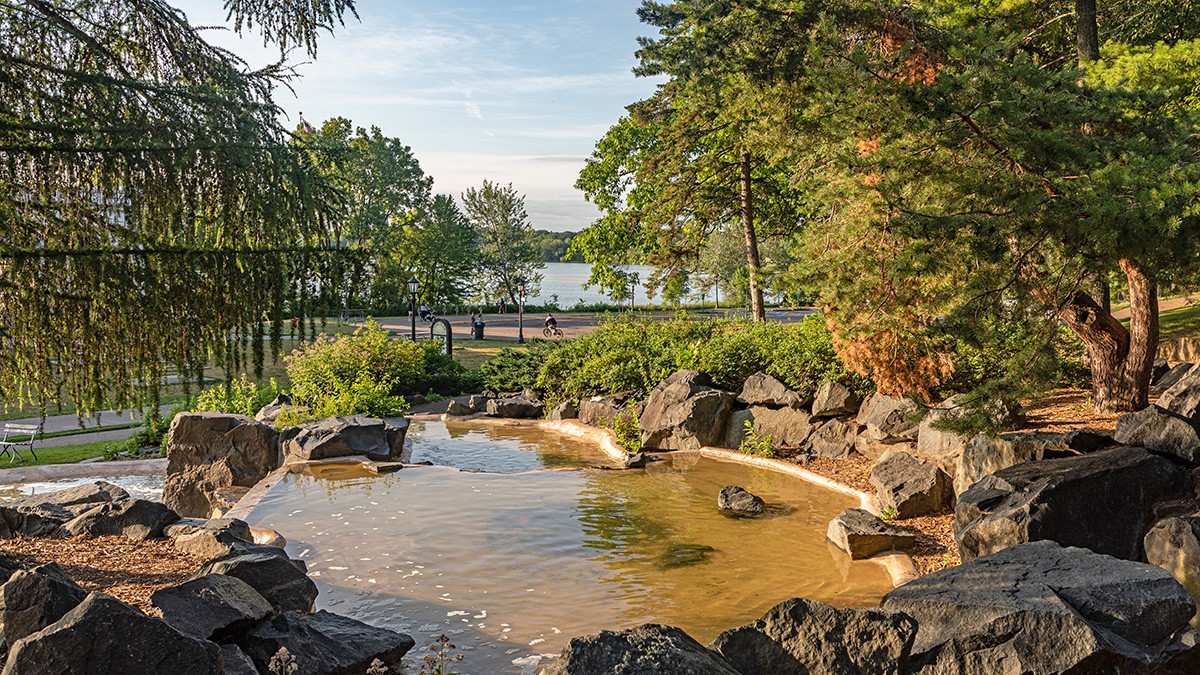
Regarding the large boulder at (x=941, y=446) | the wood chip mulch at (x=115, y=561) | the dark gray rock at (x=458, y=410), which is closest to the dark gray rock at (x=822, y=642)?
the wood chip mulch at (x=115, y=561)

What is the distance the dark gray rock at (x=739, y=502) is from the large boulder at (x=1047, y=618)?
15.3ft

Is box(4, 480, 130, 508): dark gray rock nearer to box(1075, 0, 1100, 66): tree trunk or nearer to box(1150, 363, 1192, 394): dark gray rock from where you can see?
box(1150, 363, 1192, 394): dark gray rock

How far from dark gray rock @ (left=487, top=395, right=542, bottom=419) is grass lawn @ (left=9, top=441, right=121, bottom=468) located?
729 cm

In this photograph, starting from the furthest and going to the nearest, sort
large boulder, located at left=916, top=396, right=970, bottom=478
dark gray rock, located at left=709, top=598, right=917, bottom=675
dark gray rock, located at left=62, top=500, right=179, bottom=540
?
large boulder, located at left=916, top=396, right=970, bottom=478
dark gray rock, located at left=62, top=500, right=179, bottom=540
dark gray rock, located at left=709, top=598, right=917, bottom=675

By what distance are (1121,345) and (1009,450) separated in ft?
11.3

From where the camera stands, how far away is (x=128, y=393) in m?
5.67

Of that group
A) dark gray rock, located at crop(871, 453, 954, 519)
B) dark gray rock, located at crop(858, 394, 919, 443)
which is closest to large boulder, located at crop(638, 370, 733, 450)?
dark gray rock, located at crop(858, 394, 919, 443)

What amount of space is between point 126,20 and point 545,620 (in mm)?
5378

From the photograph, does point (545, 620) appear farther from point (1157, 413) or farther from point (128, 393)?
point (1157, 413)

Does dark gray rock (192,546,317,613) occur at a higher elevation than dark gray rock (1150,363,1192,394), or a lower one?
lower

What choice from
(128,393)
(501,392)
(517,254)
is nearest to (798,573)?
(128,393)

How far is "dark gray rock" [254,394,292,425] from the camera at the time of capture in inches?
602

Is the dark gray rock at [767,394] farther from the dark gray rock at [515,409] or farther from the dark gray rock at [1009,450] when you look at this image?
the dark gray rock at [515,409]

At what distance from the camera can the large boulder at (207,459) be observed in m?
11.9
